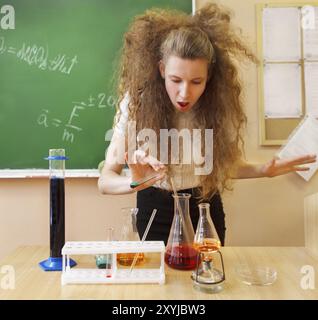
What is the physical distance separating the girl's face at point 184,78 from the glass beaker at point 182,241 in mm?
389

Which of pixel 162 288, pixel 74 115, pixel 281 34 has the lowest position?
pixel 162 288

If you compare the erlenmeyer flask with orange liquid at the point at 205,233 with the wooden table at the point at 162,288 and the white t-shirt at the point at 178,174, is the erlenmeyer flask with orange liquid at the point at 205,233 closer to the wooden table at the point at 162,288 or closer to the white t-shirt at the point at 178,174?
the wooden table at the point at 162,288

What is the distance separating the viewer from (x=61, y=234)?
1.06 m

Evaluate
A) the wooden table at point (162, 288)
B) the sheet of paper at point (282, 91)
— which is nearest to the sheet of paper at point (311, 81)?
the sheet of paper at point (282, 91)

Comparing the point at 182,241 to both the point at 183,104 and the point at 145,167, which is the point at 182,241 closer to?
the point at 145,167

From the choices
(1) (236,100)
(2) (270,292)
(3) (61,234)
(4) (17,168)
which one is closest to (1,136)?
(4) (17,168)

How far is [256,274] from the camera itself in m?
0.97

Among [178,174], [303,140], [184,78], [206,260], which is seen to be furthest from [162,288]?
[303,140]

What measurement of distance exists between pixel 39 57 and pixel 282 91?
3.96 ft

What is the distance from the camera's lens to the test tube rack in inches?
35.4

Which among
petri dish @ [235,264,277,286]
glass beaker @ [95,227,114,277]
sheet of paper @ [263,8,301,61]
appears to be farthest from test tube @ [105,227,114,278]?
sheet of paper @ [263,8,301,61]

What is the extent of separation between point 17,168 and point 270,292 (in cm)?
135
